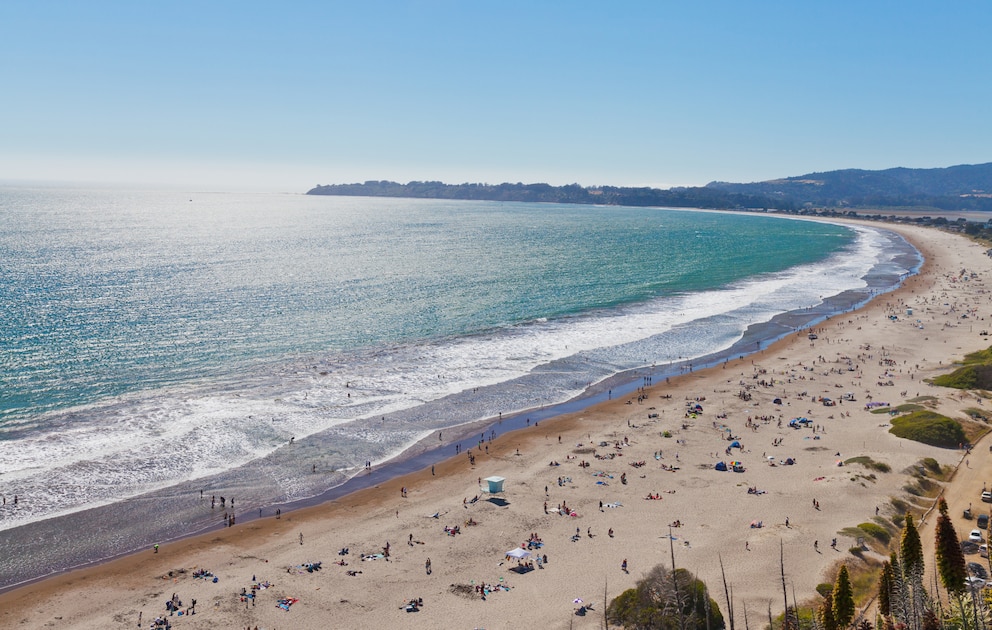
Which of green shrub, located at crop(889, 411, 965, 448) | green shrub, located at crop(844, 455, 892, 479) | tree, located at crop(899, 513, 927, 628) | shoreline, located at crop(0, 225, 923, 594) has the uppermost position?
tree, located at crop(899, 513, 927, 628)

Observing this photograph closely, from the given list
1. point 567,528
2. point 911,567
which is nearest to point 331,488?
point 567,528

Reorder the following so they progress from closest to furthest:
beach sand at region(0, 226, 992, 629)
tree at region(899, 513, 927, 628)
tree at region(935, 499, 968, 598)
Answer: tree at region(899, 513, 927, 628) < tree at region(935, 499, 968, 598) < beach sand at region(0, 226, 992, 629)

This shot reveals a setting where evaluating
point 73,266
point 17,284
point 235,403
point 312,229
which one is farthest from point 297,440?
point 312,229

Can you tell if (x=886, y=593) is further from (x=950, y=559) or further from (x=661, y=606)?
(x=661, y=606)

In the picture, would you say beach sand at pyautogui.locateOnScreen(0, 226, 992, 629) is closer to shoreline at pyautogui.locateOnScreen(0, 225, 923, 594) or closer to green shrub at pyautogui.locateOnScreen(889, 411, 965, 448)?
shoreline at pyautogui.locateOnScreen(0, 225, 923, 594)

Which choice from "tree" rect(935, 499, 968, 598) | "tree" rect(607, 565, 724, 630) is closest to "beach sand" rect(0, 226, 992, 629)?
"tree" rect(607, 565, 724, 630)

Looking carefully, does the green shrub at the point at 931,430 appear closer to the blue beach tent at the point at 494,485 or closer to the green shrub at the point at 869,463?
the green shrub at the point at 869,463
